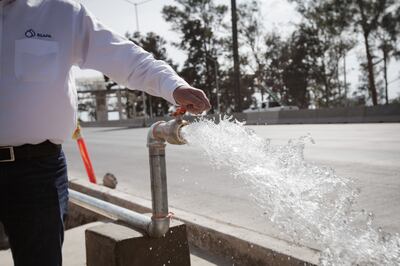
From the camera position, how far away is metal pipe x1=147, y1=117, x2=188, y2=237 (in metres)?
2.54

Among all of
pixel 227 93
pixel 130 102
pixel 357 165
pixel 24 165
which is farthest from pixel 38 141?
pixel 130 102

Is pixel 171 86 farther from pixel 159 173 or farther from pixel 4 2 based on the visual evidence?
pixel 4 2

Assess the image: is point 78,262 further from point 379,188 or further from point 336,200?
point 379,188

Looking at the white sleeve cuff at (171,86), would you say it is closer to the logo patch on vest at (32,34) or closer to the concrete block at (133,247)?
the logo patch on vest at (32,34)

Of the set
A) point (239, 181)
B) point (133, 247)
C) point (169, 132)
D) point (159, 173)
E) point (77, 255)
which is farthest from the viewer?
point (239, 181)

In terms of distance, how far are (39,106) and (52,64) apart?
0.67 feet

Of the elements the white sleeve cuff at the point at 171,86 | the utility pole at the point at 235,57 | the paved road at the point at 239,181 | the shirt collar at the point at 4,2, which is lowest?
the paved road at the point at 239,181

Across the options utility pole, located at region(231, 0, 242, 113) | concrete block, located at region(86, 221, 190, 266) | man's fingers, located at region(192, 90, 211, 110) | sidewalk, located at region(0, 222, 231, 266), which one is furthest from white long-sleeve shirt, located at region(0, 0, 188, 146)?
utility pole, located at region(231, 0, 242, 113)

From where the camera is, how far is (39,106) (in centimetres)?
231

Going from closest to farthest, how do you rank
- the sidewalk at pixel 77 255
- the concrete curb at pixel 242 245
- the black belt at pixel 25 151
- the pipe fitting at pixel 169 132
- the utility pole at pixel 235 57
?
the black belt at pixel 25 151 < the pipe fitting at pixel 169 132 < the concrete curb at pixel 242 245 < the sidewalk at pixel 77 255 < the utility pole at pixel 235 57

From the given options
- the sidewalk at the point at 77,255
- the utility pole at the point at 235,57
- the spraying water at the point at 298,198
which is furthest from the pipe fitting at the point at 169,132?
the utility pole at the point at 235,57

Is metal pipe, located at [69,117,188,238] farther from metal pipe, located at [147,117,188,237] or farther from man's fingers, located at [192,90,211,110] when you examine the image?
man's fingers, located at [192,90,211,110]

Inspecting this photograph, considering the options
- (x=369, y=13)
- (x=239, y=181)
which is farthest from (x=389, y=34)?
(x=239, y=181)

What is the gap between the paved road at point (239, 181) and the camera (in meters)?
5.05
